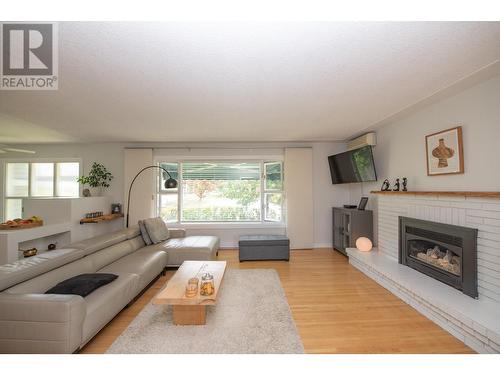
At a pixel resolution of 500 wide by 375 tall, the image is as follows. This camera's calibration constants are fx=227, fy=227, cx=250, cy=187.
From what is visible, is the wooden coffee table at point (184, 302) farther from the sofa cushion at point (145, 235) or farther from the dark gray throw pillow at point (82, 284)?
the sofa cushion at point (145, 235)

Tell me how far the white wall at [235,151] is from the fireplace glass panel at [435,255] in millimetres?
2117

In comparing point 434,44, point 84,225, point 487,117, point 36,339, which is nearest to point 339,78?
point 434,44

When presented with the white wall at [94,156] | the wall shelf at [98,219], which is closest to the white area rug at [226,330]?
the wall shelf at [98,219]

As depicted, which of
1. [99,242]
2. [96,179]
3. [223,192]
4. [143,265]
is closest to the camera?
[143,265]

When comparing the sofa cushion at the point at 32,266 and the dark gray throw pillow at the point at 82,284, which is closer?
the sofa cushion at the point at 32,266

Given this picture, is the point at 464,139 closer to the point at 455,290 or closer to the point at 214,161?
the point at 455,290

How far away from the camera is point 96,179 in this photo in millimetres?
4676

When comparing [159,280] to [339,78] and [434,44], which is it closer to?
[339,78]

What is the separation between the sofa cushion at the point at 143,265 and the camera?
2.73 meters

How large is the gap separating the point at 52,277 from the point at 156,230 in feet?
6.36

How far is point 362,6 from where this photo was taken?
108 centimetres

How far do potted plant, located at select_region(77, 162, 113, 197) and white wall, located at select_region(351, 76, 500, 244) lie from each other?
18.2ft

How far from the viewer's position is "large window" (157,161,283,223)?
16.8 ft

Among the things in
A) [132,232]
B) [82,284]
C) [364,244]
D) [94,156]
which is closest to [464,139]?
[364,244]
